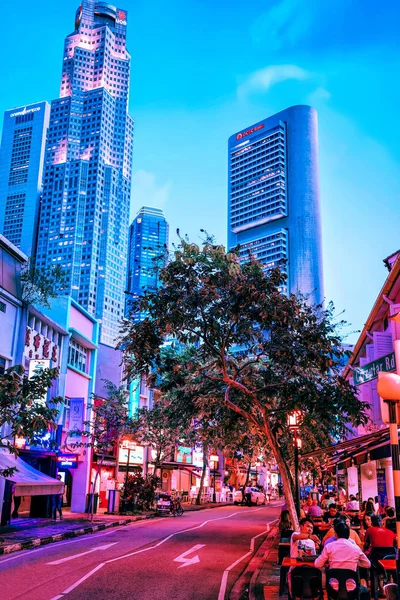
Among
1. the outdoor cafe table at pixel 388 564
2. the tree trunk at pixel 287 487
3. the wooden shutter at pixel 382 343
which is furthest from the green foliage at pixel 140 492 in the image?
the outdoor cafe table at pixel 388 564

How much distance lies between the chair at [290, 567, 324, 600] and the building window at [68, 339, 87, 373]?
31113mm

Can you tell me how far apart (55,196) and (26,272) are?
17738 centimetres

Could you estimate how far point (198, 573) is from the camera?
1494cm

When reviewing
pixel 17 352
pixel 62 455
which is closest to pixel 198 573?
pixel 17 352

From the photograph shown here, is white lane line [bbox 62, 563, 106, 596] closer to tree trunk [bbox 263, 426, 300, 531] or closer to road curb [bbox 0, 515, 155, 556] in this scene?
road curb [bbox 0, 515, 155, 556]

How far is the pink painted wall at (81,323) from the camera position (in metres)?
38.5

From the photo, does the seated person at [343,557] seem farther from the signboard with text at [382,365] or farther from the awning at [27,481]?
the awning at [27,481]

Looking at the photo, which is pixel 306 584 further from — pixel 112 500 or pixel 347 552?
pixel 112 500

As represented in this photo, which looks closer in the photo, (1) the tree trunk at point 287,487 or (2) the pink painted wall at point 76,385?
(1) the tree trunk at point 287,487

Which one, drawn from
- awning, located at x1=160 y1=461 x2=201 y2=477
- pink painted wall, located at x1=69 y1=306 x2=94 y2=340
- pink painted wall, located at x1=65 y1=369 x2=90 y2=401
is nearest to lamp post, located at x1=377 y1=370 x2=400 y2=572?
pink painted wall, located at x1=69 y1=306 x2=94 y2=340

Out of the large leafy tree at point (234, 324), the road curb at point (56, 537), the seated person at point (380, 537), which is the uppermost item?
the large leafy tree at point (234, 324)

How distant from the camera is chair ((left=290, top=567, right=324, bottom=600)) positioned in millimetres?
8773

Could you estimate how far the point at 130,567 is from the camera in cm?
1530

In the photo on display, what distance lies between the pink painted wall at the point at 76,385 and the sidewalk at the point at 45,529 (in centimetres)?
808
